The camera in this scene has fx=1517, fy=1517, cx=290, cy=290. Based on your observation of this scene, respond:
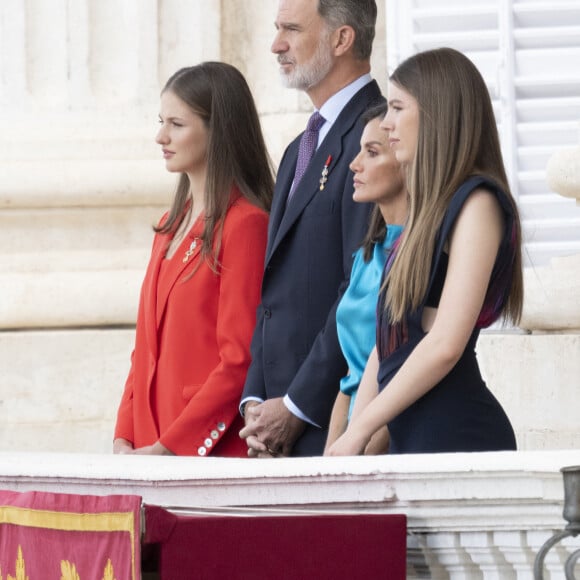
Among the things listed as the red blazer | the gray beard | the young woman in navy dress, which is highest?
the gray beard

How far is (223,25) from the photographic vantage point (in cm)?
525

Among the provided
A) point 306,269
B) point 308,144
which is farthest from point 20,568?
point 308,144

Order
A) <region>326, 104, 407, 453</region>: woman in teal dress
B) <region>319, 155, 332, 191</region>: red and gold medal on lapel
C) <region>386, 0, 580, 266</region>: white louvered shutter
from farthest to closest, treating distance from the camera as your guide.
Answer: <region>386, 0, 580, 266</region>: white louvered shutter → <region>319, 155, 332, 191</region>: red and gold medal on lapel → <region>326, 104, 407, 453</region>: woman in teal dress

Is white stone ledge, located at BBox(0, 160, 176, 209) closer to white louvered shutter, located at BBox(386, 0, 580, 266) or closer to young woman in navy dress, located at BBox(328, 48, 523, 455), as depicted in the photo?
white louvered shutter, located at BBox(386, 0, 580, 266)

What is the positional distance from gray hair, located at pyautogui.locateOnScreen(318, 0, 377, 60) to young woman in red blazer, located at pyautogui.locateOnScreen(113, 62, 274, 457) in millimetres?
284

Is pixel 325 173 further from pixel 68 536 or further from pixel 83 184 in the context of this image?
pixel 83 184

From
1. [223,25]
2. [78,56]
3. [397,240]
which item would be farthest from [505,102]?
[397,240]

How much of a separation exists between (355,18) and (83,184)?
79.6 inches

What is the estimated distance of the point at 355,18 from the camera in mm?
3326

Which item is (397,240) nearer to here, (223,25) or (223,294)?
(223,294)

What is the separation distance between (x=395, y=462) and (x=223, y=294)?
53.7 inches

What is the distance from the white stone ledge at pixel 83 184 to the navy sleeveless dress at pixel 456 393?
263cm

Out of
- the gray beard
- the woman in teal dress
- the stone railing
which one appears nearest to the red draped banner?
the stone railing

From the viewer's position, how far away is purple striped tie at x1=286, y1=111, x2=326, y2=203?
327 centimetres
